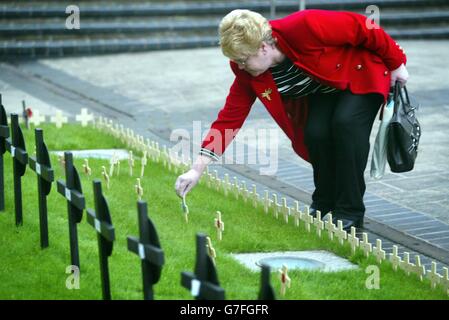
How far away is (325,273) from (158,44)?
41.0 ft

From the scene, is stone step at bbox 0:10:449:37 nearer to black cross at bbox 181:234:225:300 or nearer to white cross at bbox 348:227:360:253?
white cross at bbox 348:227:360:253

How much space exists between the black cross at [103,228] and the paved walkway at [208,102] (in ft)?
8.70

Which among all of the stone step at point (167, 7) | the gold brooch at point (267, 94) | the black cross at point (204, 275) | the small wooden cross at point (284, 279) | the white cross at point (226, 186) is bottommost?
the white cross at point (226, 186)

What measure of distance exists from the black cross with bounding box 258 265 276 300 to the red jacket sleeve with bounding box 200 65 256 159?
2868 millimetres

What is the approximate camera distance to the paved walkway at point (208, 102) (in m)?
8.10

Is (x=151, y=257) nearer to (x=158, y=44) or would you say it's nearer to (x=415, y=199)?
(x=415, y=199)

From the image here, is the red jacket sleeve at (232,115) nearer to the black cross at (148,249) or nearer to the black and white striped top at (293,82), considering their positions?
the black and white striped top at (293,82)

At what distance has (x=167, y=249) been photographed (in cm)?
656

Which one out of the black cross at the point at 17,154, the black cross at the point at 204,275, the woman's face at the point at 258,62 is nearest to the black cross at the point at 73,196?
the black cross at the point at 17,154

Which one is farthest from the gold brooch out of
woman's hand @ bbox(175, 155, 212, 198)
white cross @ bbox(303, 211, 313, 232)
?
white cross @ bbox(303, 211, 313, 232)

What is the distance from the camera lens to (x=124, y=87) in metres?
14.5

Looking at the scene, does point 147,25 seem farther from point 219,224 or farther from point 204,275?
point 204,275

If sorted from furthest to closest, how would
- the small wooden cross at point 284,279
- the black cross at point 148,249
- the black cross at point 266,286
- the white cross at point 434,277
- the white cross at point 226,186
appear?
the white cross at point 226,186 < the white cross at point 434,277 < the small wooden cross at point 284,279 < the black cross at point 148,249 < the black cross at point 266,286
